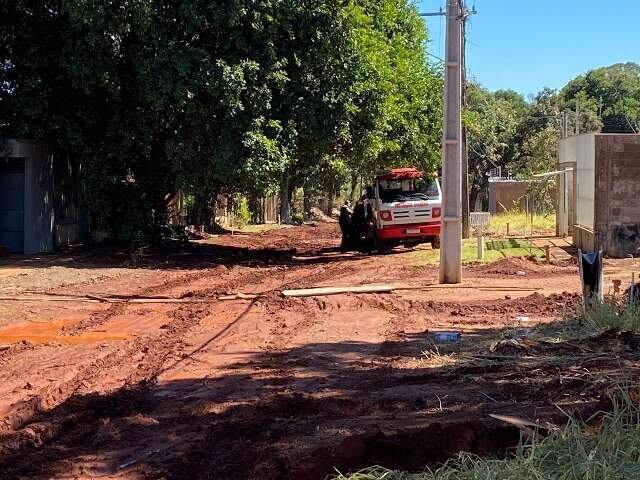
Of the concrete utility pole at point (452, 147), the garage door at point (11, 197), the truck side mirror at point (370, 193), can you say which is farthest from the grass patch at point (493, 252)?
the garage door at point (11, 197)

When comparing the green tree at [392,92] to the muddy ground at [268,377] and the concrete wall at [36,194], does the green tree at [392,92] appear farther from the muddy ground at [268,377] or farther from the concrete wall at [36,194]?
the concrete wall at [36,194]

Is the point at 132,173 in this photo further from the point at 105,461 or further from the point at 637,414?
the point at 637,414

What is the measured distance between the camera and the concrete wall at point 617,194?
66.9ft

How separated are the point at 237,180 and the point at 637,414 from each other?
17796 millimetres

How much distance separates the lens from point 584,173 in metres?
23.1

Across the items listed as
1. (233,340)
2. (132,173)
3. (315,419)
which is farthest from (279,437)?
(132,173)

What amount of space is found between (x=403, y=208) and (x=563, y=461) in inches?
797

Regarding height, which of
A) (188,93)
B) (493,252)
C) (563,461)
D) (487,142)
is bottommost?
(563,461)

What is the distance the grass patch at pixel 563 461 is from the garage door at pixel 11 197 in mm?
21302

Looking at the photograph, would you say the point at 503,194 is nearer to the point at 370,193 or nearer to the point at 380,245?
the point at 370,193

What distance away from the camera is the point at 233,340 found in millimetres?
11141

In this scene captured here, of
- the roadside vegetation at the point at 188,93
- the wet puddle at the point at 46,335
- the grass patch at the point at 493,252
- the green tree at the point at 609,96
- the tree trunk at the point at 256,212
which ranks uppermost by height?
the green tree at the point at 609,96

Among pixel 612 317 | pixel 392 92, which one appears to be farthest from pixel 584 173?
pixel 612 317

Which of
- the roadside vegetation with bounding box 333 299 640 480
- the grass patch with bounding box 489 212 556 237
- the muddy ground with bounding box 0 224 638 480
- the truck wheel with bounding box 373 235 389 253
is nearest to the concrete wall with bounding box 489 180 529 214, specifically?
the grass patch with bounding box 489 212 556 237
